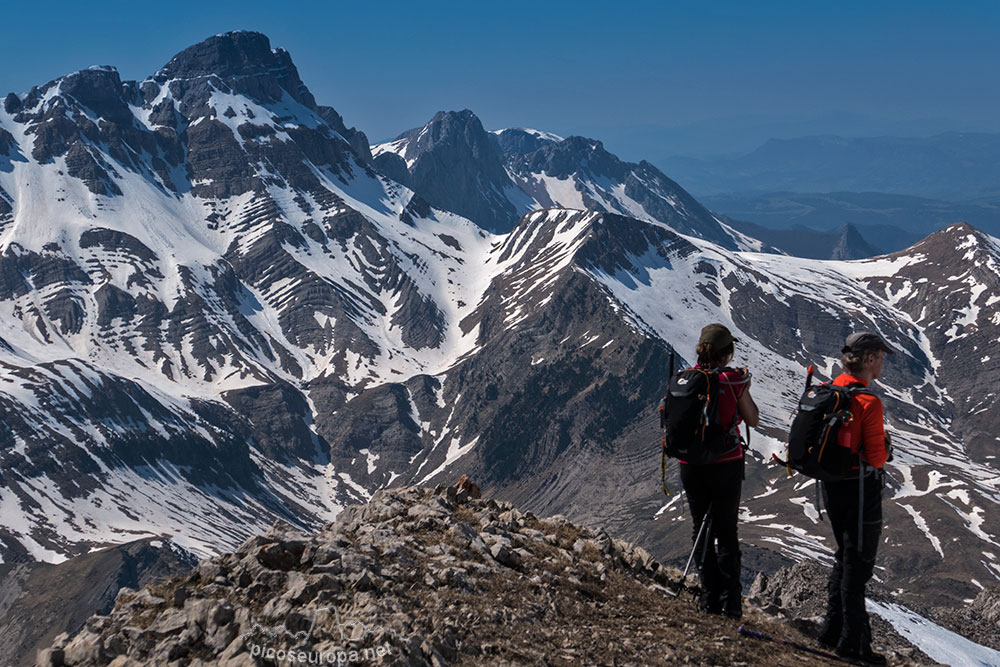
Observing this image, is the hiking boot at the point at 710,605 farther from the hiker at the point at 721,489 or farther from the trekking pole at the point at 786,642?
the trekking pole at the point at 786,642

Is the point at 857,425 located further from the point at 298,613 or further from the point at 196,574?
the point at 196,574

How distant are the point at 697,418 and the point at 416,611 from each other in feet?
23.0

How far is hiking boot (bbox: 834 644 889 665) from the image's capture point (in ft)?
73.1

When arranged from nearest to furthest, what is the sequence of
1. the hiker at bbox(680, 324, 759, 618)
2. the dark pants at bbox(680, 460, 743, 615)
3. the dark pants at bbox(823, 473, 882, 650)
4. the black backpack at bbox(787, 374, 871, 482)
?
the black backpack at bbox(787, 374, 871, 482) → the dark pants at bbox(823, 473, 882, 650) → the hiker at bbox(680, 324, 759, 618) → the dark pants at bbox(680, 460, 743, 615)

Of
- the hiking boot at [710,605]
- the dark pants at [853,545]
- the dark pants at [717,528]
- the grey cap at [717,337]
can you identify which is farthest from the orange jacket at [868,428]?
the hiking boot at [710,605]

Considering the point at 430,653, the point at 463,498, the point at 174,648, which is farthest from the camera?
the point at 463,498

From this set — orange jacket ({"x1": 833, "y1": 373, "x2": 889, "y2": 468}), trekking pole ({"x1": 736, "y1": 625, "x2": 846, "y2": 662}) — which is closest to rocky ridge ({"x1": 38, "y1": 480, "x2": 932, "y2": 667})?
trekking pole ({"x1": 736, "y1": 625, "x2": 846, "y2": 662})

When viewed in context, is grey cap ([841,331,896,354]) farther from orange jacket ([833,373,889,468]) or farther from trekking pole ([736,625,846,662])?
trekking pole ([736,625,846,662])

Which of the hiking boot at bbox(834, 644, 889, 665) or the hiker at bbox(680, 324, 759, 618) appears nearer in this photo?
the hiker at bbox(680, 324, 759, 618)

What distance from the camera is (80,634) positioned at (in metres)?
22.7

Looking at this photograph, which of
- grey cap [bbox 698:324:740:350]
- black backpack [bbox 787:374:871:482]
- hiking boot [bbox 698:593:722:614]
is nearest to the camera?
black backpack [bbox 787:374:871:482]

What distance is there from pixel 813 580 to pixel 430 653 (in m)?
26.2

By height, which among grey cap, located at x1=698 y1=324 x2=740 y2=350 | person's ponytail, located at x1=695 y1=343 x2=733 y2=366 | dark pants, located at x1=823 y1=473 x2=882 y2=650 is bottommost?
dark pants, located at x1=823 y1=473 x2=882 y2=650

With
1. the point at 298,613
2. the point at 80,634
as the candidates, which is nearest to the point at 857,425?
the point at 298,613
